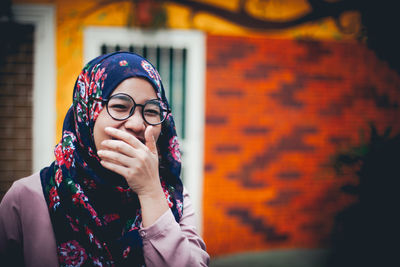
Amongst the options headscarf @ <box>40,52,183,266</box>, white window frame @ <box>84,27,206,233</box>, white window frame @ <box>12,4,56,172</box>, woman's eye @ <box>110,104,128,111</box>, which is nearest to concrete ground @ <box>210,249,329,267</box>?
white window frame @ <box>84,27,206,233</box>

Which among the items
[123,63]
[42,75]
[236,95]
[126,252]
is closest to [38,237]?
[126,252]

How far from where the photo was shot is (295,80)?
4031mm

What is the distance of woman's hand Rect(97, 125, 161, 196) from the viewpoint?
1084 mm

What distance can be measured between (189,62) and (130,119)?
2.79 meters

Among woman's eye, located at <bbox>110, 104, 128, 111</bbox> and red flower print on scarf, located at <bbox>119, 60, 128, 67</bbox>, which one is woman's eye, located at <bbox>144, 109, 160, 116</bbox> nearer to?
woman's eye, located at <bbox>110, 104, 128, 111</bbox>

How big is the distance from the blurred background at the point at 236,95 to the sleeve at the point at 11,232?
2655 millimetres

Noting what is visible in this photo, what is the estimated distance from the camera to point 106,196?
4.11 ft

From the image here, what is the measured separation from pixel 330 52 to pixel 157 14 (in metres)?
2.59

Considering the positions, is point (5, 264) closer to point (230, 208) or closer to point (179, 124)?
point (179, 124)

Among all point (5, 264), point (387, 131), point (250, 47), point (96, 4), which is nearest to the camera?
point (5, 264)

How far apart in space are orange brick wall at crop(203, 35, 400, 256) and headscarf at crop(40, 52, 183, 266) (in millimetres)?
2595

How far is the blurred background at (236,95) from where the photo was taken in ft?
11.6

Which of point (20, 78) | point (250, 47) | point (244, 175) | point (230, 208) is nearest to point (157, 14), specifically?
point (250, 47)

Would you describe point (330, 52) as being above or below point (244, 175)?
above
